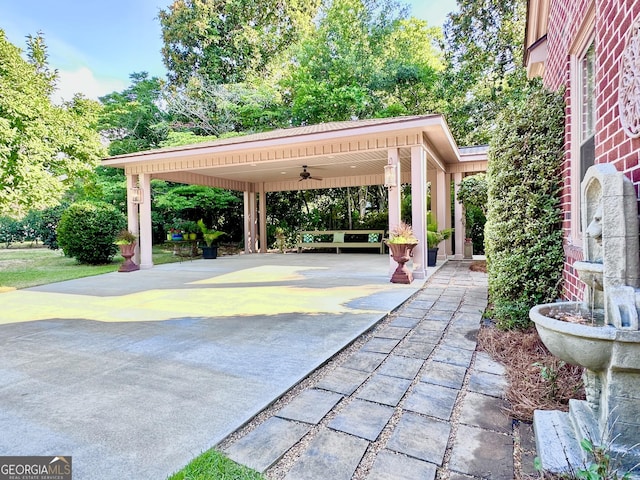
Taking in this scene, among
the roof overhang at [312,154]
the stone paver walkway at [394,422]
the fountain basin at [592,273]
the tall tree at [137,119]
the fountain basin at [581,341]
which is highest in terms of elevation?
the tall tree at [137,119]

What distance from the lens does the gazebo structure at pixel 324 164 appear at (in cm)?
691

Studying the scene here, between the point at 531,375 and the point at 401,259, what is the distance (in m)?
4.02

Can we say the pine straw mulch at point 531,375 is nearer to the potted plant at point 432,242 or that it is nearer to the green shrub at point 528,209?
the green shrub at point 528,209

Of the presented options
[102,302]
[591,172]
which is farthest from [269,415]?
[102,302]

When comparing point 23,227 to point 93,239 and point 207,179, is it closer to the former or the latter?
point 93,239

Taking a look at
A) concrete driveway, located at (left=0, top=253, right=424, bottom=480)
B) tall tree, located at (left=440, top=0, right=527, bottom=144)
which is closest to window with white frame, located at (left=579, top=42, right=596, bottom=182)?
concrete driveway, located at (left=0, top=253, right=424, bottom=480)

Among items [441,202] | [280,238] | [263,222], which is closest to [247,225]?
[263,222]

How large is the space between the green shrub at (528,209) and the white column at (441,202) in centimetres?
649

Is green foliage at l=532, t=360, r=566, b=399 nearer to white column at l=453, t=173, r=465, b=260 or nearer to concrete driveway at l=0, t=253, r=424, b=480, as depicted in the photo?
concrete driveway at l=0, t=253, r=424, b=480

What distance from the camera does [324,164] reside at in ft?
32.8

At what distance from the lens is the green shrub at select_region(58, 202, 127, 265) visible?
10023mm

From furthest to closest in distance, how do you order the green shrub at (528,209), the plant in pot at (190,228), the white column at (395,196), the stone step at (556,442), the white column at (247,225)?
the white column at (247,225)
the plant in pot at (190,228)
the white column at (395,196)
the green shrub at (528,209)
the stone step at (556,442)

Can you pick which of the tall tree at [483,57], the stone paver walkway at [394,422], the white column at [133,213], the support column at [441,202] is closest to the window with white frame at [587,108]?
the stone paver walkway at [394,422]

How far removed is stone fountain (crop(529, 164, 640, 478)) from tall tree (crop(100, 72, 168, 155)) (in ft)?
51.8
